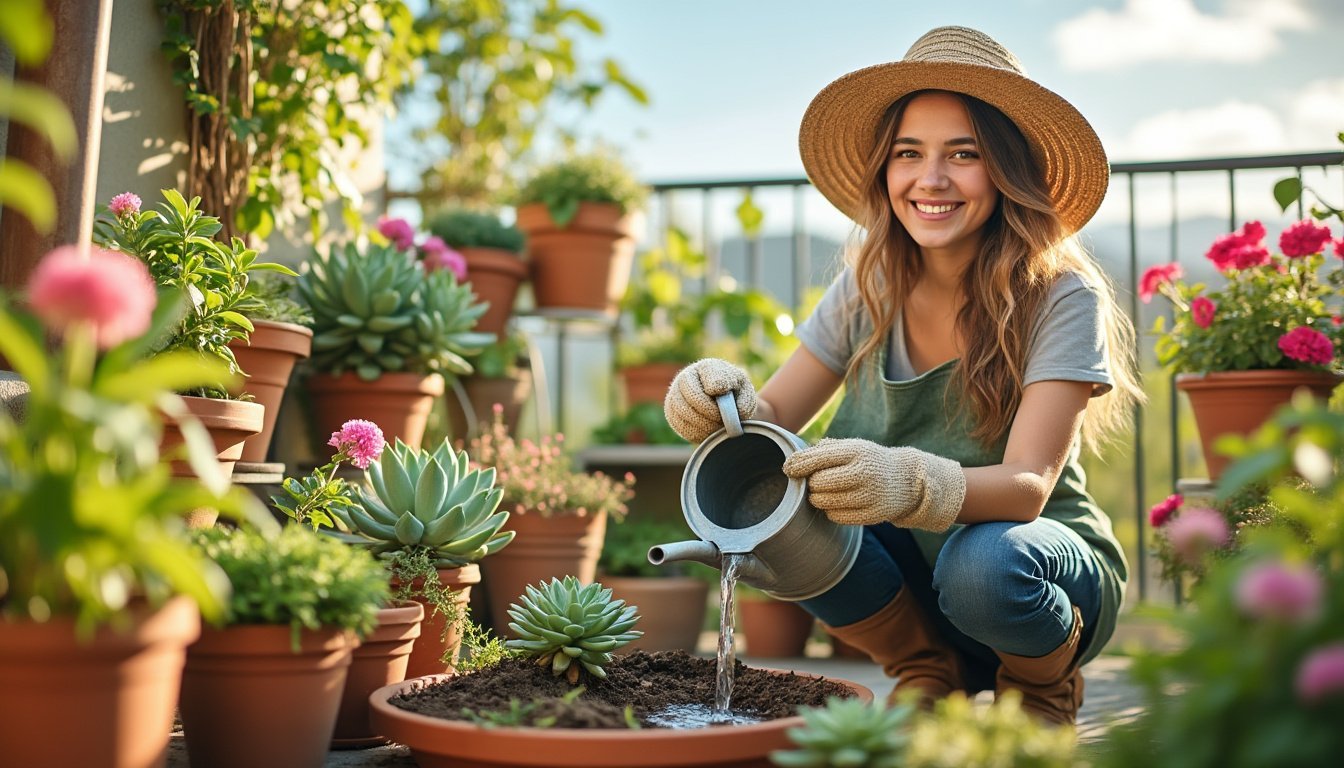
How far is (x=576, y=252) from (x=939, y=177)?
1.74 metres

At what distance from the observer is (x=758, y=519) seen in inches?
76.8

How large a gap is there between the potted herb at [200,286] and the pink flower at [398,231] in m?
1.07

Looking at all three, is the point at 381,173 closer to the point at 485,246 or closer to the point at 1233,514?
the point at 485,246

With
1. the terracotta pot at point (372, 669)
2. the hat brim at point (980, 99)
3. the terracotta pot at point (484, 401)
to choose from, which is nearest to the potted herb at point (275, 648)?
the terracotta pot at point (372, 669)

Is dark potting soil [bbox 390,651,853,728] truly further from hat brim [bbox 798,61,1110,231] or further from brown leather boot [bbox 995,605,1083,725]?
hat brim [bbox 798,61,1110,231]

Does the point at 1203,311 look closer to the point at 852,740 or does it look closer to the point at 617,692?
the point at 617,692

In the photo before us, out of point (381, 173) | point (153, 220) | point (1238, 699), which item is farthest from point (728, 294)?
point (1238, 699)

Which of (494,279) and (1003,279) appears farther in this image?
(494,279)

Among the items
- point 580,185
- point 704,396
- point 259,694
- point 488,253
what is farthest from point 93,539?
point 580,185

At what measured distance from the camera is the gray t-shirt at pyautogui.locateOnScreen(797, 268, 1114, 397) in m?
1.89

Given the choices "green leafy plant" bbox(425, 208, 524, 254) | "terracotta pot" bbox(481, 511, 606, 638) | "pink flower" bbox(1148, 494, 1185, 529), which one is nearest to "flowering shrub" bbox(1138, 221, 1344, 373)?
"pink flower" bbox(1148, 494, 1185, 529)

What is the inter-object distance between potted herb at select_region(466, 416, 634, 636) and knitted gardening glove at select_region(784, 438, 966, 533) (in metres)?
1.14

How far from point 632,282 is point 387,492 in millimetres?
2320

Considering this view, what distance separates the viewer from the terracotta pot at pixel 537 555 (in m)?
2.79
